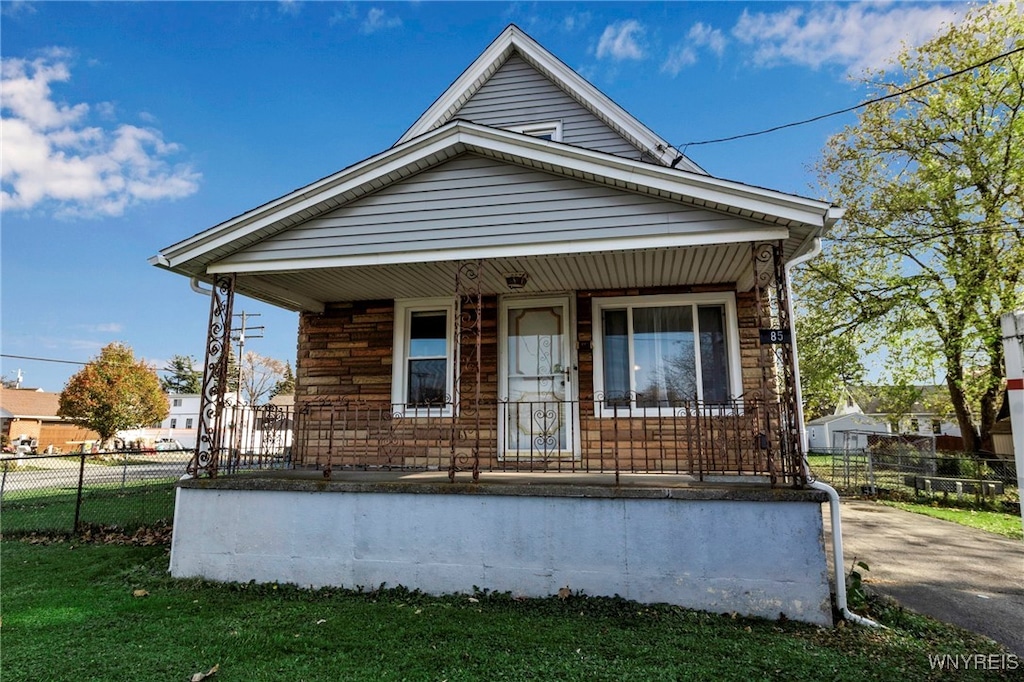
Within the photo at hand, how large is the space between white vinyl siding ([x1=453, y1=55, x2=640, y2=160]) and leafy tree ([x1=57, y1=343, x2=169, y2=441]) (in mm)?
27048

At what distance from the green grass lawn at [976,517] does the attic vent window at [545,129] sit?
345 inches

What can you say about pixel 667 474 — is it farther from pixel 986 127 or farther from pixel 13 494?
pixel 986 127

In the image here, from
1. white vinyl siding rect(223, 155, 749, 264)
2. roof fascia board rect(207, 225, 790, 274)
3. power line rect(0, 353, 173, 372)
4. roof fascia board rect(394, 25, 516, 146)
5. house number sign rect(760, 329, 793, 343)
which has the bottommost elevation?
house number sign rect(760, 329, 793, 343)

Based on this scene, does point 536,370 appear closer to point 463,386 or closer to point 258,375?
point 463,386

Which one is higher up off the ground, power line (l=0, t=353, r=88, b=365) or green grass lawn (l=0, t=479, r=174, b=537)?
power line (l=0, t=353, r=88, b=365)

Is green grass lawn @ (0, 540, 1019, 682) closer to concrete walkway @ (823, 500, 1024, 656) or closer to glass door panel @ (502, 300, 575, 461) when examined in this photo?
concrete walkway @ (823, 500, 1024, 656)

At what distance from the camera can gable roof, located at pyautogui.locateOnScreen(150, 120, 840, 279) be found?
15.2 feet

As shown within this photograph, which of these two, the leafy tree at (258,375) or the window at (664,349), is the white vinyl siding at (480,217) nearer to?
the window at (664,349)

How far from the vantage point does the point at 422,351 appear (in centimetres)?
753

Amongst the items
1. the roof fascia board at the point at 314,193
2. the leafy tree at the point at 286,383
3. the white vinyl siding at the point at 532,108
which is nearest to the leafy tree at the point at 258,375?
the leafy tree at the point at 286,383

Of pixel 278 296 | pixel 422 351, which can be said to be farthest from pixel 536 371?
pixel 278 296

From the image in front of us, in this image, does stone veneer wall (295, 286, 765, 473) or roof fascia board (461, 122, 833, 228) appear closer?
roof fascia board (461, 122, 833, 228)

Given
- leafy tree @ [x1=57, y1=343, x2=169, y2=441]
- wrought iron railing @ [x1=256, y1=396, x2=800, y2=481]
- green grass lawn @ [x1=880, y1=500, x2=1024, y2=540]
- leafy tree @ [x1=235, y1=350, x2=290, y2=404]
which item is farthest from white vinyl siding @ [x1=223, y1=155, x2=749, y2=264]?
leafy tree @ [x1=235, y1=350, x2=290, y2=404]

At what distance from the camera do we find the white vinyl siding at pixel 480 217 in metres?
4.96
